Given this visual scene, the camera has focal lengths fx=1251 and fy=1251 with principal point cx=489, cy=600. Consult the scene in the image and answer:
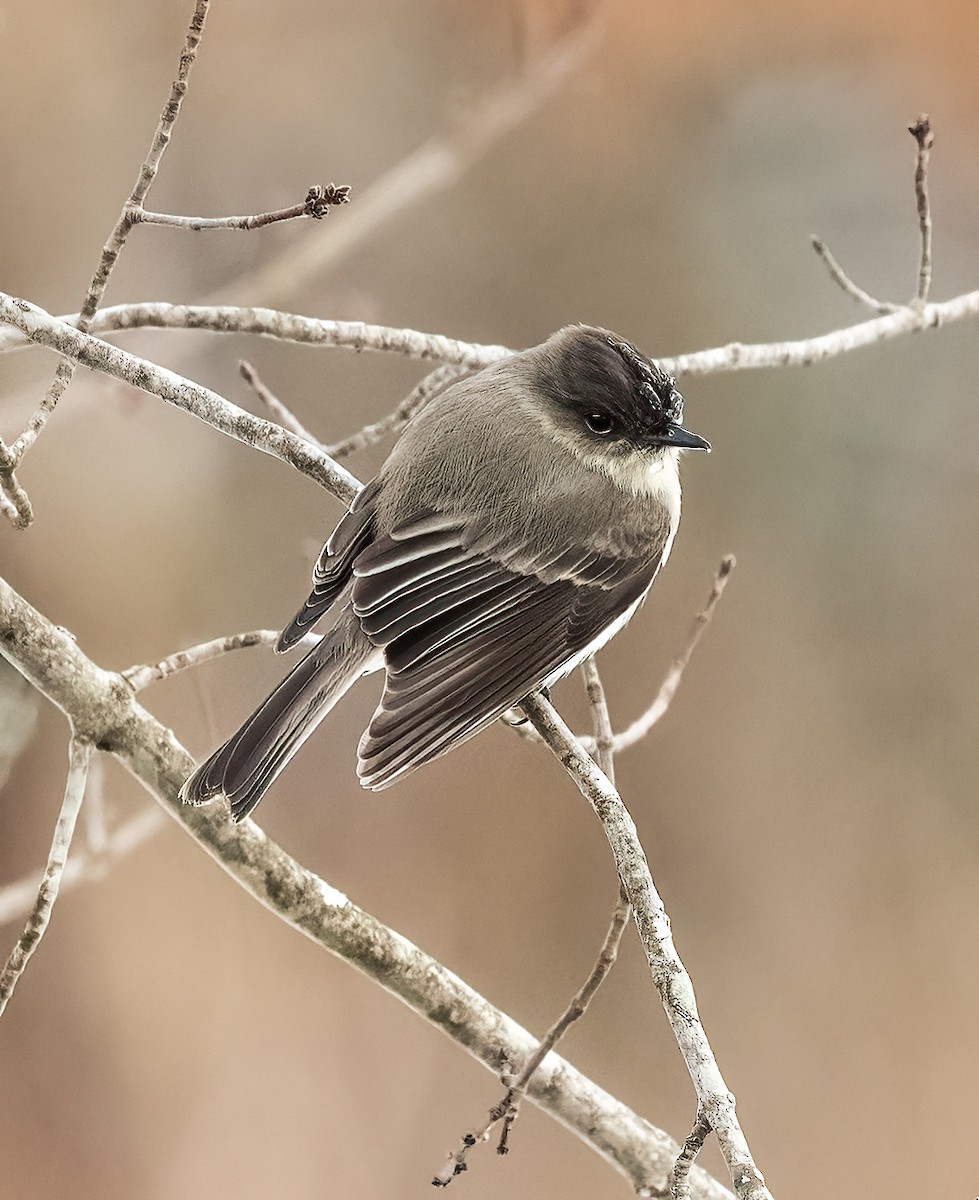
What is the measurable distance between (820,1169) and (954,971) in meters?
0.52

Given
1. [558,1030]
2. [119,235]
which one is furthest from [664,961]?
[119,235]

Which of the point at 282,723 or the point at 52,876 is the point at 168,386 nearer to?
the point at 282,723

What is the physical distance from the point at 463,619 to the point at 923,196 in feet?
3.07

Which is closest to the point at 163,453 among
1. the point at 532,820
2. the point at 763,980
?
the point at 532,820

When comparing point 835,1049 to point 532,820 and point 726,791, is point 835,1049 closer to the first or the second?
point 726,791

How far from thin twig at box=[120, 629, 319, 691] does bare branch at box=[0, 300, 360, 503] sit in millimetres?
239

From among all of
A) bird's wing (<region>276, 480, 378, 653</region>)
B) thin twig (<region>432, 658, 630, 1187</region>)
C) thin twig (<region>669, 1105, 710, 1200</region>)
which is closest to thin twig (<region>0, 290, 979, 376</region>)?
bird's wing (<region>276, 480, 378, 653</region>)

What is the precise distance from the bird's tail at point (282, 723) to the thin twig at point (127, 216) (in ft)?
1.33

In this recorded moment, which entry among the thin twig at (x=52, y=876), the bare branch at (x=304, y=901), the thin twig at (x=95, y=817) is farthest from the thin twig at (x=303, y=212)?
the thin twig at (x=95, y=817)

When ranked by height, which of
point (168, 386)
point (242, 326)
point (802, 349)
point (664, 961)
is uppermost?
point (802, 349)

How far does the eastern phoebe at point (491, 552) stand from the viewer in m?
1.57

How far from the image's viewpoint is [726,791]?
2.58m

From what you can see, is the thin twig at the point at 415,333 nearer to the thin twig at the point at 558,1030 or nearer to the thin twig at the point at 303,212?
the thin twig at the point at 303,212

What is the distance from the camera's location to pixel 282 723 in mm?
1523
